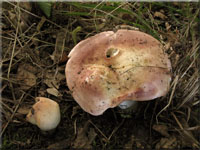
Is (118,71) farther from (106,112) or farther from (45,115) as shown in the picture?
(45,115)

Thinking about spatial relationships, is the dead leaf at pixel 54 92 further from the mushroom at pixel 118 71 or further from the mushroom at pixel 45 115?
the mushroom at pixel 118 71

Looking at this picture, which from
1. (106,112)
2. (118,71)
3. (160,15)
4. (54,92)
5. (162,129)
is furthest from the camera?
Answer: (160,15)

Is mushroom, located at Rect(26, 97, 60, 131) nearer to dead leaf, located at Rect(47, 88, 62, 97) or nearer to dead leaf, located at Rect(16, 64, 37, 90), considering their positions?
dead leaf, located at Rect(47, 88, 62, 97)

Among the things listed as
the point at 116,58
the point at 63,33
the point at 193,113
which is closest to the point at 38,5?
the point at 63,33

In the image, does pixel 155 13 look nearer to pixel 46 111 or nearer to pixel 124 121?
pixel 124 121

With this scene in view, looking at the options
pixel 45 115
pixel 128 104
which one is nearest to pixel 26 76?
pixel 45 115

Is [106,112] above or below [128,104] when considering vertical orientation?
below

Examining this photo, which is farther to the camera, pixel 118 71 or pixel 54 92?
pixel 54 92
